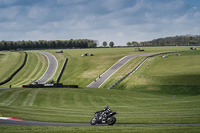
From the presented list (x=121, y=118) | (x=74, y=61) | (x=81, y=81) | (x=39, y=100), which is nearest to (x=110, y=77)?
(x=81, y=81)

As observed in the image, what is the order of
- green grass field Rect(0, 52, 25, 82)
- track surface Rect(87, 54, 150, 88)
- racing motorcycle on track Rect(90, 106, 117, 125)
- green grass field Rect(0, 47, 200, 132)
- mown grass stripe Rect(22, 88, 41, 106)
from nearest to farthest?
1. racing motorcycle on track Rect(90, 106, 117, 125)
2. green grass field Rect(0, 47, 200, 132)
3. mown grass stripe Rect(22, 88, 41, 106)
4. track surface Rect(87, 54, 150, 88)
5. green grass field Rect(0, 52, 25, 82)

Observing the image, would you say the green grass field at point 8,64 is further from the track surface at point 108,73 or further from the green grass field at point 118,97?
the track surface at point 108,73

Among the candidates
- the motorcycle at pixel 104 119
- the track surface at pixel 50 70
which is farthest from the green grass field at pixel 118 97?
the track surface at pixel 50 70

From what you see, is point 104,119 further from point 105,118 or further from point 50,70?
point 50,70

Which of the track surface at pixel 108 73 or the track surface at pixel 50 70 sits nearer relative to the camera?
the track surface at pixel 108 73

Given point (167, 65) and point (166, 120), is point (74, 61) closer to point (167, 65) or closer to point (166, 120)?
point (167, 65)

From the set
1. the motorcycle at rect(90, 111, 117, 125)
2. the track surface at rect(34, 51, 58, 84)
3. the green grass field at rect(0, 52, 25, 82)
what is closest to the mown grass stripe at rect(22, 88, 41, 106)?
the motorcycle at rect(90, 111, 117, 125)

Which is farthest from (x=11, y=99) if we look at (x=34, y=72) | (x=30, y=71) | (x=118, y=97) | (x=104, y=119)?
(x=30, y=71)

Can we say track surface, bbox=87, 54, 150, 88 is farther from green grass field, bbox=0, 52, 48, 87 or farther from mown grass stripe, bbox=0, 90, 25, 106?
mown grass stripe, bbox=0, 90, 25, 106

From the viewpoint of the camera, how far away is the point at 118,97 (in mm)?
56281

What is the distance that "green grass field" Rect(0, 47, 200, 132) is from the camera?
95.9 feet

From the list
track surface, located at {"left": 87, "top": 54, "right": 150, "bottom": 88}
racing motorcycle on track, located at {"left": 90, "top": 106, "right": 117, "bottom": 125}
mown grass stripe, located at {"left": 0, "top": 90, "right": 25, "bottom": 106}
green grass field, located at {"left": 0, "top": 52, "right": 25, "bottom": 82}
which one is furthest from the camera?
green grass field, located at {"left": 0, "top": 52, "right": 25, "bottom": 82}

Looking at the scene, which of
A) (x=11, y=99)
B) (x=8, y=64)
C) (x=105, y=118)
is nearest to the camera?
(x=105, y=118)

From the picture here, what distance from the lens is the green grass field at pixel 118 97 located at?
29234 millimetres
